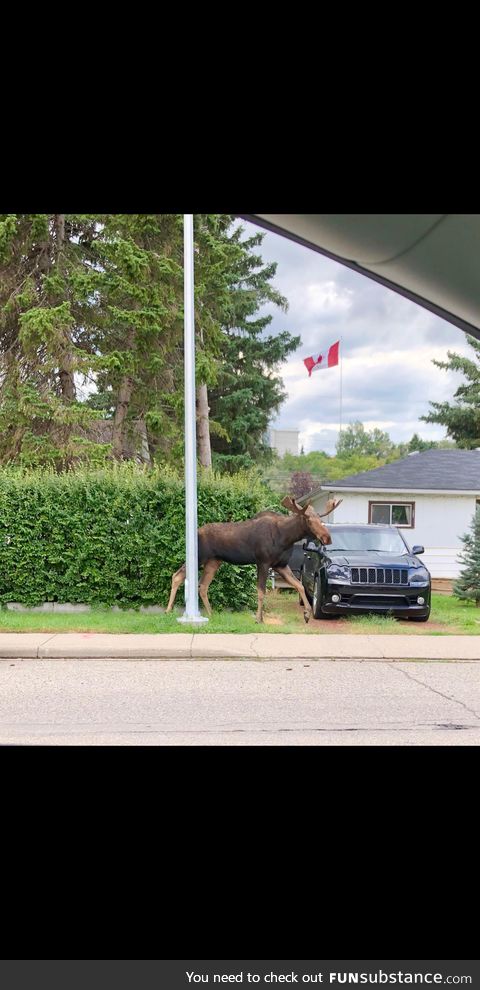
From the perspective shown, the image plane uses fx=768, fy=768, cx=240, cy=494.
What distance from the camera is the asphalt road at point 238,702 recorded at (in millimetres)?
4906

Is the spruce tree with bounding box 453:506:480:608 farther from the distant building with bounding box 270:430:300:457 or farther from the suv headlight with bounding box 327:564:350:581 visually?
the distant building with bounding box 270:430:300:457

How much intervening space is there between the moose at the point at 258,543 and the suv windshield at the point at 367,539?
1.06 meters

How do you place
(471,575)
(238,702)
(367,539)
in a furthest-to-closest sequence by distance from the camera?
(471,575), (367,539), (238,702)

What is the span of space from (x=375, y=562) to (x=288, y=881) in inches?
346

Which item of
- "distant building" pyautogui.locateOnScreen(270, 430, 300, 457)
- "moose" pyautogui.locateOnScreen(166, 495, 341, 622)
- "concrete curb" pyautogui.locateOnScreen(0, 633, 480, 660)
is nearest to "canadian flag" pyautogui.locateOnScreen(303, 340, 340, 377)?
"moose" pyautogui.locateOnScreen(166, 495, 341, 622)

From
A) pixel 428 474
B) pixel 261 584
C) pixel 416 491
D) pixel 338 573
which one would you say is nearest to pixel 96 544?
pixel 261 584

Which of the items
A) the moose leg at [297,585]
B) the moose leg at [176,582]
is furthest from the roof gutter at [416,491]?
the moose leg at [176,582]

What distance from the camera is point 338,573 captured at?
10.1 metres

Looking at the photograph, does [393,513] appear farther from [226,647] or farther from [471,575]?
[226,647]

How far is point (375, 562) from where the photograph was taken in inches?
401

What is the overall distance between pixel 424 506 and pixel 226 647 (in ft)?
34.5

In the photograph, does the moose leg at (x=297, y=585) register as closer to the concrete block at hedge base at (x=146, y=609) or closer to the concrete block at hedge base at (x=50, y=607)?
the concrete block at hedge base at (x=146, y=609)

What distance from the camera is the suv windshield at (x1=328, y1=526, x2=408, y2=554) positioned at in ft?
35.7

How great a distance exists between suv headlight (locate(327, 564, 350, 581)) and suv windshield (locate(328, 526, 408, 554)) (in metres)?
0.66
